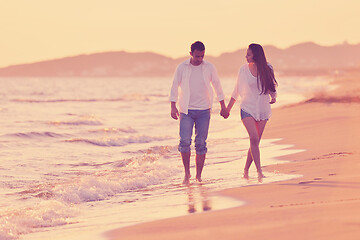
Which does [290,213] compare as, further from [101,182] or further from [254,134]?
[101,182]

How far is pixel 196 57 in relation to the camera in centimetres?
782

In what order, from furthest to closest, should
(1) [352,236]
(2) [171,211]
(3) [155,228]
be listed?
(2) [171,211] → (3) [155,228] → (1) [352,236]

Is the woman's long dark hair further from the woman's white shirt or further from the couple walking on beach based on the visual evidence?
the woman's white shirt

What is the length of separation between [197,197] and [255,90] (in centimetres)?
193

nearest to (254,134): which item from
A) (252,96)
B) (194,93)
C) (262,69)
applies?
(252,96)

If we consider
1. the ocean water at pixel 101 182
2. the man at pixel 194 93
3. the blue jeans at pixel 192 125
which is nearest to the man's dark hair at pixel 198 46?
the man at pixel 194 93

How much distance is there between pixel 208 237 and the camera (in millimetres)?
4270

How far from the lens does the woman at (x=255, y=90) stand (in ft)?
24.6

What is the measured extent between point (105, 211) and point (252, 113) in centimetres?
241

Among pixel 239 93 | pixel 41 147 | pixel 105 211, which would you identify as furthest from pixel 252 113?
pixel 41 147

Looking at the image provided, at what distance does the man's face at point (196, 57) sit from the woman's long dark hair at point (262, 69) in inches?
26.4

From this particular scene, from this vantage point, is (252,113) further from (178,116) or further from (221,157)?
(221,157)

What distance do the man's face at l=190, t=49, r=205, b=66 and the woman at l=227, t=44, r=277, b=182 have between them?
57cm

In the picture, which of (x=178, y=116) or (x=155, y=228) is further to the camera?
(x=178, y=116)
